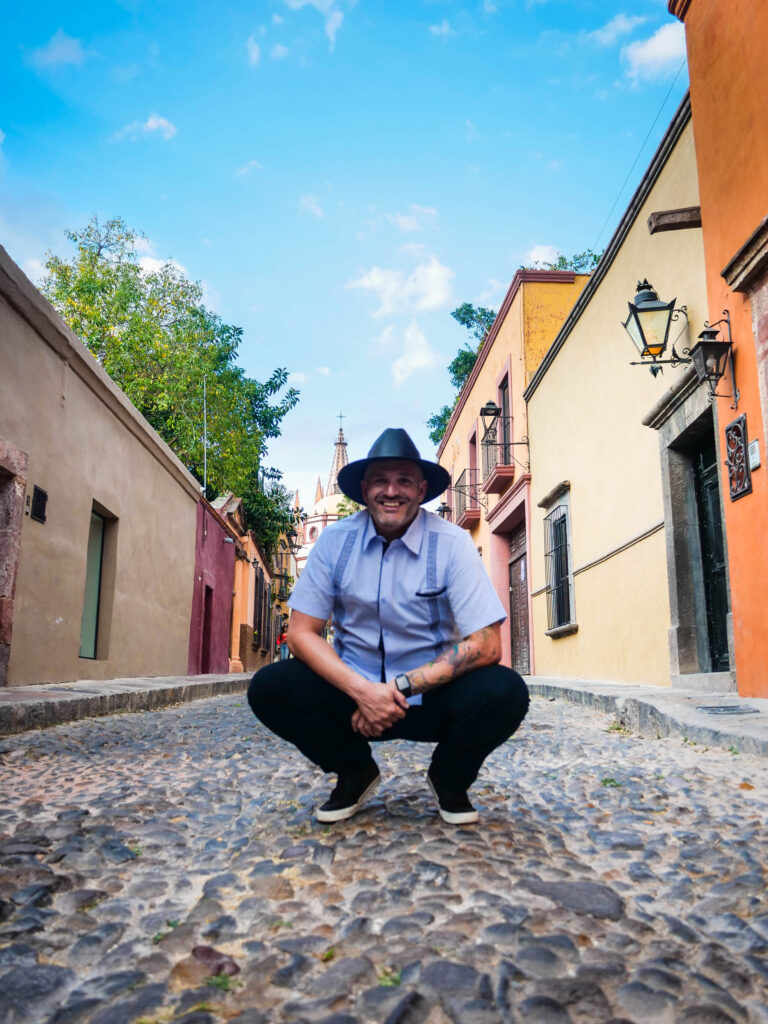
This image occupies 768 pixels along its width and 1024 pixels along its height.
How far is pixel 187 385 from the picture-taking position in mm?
18266

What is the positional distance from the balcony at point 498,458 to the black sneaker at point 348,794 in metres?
11.3

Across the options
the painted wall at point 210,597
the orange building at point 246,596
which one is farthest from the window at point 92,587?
the orange building at point 246,596

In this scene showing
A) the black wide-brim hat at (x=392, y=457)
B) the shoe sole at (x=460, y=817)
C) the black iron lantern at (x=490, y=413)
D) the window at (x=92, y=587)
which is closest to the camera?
the shoe sole at (x=460, y=817)

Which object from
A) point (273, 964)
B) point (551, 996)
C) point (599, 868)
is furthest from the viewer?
point (599, 868)

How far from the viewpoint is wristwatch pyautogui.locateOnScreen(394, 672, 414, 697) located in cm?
243

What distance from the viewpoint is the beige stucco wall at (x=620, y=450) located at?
7.61 m

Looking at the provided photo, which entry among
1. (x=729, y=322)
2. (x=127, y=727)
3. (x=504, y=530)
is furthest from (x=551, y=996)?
(x=504, y=530)

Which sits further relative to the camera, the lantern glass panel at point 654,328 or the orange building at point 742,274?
the lantern glass panel at point 654,328

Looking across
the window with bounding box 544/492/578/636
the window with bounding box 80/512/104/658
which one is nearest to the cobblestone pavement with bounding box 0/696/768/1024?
the window with bounding box 80/512/104/658

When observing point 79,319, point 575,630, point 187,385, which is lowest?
point 575,630

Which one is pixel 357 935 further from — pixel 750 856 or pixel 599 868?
pixel 750 856

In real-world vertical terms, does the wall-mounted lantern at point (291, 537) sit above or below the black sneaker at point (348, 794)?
above

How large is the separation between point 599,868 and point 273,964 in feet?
3.40

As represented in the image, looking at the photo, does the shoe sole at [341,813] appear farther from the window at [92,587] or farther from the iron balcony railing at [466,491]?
the iron balcony railing at [466,491]
